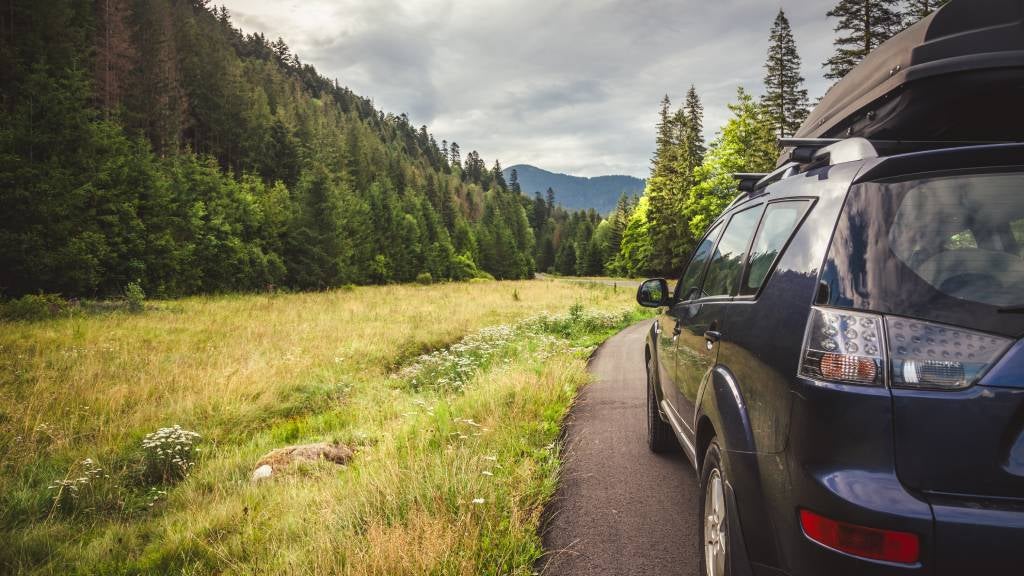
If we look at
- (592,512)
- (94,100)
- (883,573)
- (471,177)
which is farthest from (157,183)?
(471,177)

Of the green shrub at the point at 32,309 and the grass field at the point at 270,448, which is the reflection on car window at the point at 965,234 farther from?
the green shrub at the point at 32,309

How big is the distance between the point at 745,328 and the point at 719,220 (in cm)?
183

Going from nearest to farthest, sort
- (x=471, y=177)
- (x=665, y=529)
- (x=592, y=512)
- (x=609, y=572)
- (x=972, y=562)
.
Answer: (x=972, y=562) → (x=609, y=572) → (x=665, y=529) → (x=592, y=512) → (x=471, y=177)

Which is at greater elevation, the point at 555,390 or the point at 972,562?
the point at 972,562

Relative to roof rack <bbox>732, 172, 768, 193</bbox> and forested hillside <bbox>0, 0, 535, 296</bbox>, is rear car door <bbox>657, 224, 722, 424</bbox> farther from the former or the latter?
forested hillside <bbox>0, 0, 535, 296</bbox>

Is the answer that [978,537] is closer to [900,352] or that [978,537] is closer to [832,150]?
[900,352]

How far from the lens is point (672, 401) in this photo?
3.73m

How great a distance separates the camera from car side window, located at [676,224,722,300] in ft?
12.1

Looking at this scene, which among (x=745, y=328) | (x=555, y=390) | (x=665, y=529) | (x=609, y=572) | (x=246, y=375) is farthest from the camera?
(x=246, y=375)

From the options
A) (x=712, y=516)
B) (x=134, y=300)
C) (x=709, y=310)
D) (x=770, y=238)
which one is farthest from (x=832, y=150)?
(x=134, y=300)

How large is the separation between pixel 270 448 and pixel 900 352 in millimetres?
6930

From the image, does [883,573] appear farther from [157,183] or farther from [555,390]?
[157,183]

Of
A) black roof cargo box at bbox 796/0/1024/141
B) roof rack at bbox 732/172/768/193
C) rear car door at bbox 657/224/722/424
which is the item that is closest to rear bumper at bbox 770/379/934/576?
rear car door at bbox 657/224/722/424

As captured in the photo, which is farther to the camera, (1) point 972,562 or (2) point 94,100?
(2) point 94,100
